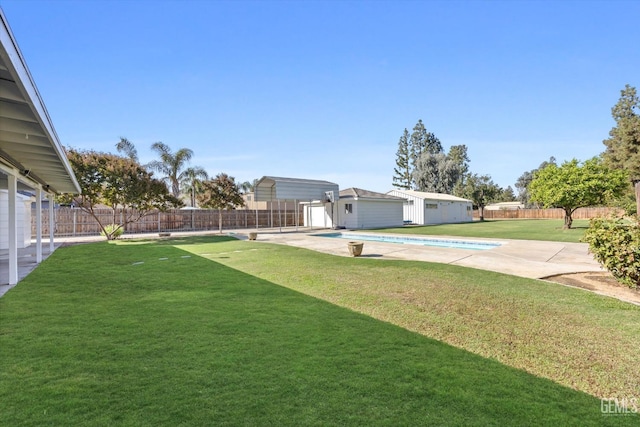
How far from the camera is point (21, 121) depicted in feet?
14.7

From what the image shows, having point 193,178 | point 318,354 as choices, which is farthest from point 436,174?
point 318,354

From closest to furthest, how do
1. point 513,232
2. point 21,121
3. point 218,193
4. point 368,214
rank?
point 21,121, point 513,232, point 218,193, point 368,214

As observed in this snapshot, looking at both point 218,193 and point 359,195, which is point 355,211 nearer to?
point 359,195

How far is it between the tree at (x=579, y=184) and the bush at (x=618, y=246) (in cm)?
1744

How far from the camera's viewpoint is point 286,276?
740 cm

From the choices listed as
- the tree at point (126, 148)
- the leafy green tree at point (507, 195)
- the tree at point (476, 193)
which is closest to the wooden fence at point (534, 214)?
the tree at point (476, 193)

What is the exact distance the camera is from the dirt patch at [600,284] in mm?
5477

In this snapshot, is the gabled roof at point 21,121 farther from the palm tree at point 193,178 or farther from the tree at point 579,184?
the palm tree at point 193,178

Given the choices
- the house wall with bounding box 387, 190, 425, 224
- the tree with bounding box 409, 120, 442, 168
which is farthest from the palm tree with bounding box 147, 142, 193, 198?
the tree with bounding box 409, 120, 442, 168

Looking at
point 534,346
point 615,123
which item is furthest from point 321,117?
point 615,123

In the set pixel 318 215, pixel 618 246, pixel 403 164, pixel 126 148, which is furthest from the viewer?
pixel 403 164

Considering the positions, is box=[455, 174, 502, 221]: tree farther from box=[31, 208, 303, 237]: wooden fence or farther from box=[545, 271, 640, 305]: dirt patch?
box=[545, 271, 640, 305]: dirt patch

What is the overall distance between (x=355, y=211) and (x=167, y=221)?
51.7 ft

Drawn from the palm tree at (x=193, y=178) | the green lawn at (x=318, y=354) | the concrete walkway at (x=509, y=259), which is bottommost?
the green lawn at (x=318, y=354)
